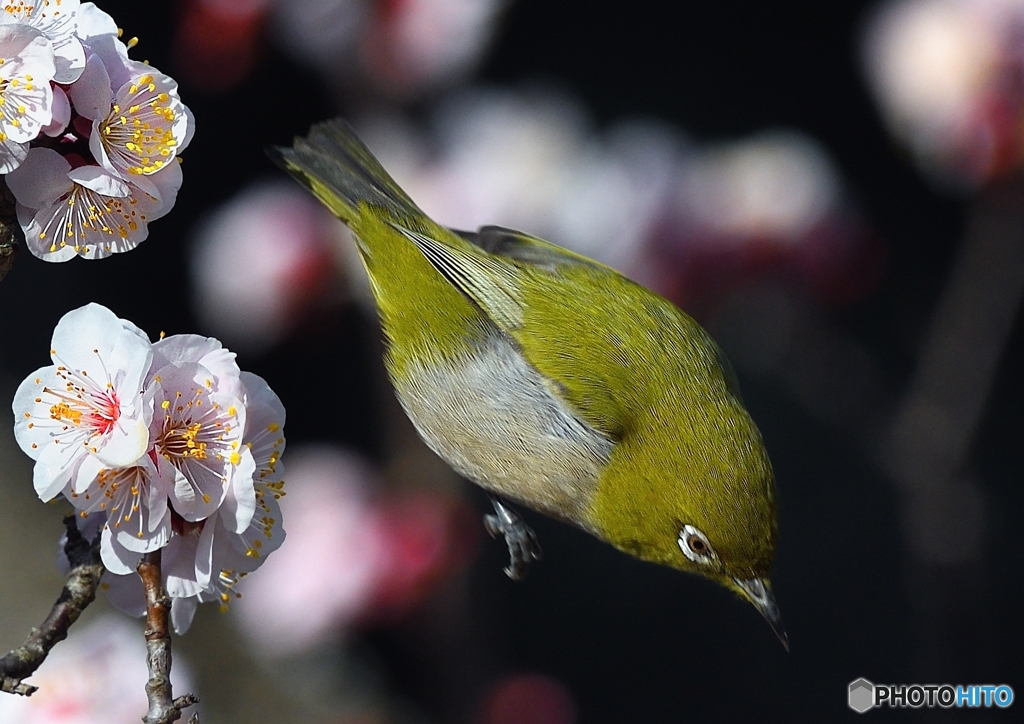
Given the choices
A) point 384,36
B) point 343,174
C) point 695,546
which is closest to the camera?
point 695,546

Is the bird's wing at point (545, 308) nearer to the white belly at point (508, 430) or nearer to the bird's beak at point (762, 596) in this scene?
the white belly at point (508, 430)

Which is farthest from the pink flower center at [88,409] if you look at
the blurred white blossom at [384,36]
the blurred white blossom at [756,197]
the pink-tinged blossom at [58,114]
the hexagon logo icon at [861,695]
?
the hexagon logo icon at [861,695]

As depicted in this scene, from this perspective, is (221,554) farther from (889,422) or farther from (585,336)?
(889,422)

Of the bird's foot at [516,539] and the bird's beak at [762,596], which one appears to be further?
the bird's foot at [516,539]

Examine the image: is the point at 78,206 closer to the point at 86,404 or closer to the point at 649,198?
the point at 86,404

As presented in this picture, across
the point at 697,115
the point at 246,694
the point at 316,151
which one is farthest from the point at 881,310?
the point at 246,694
